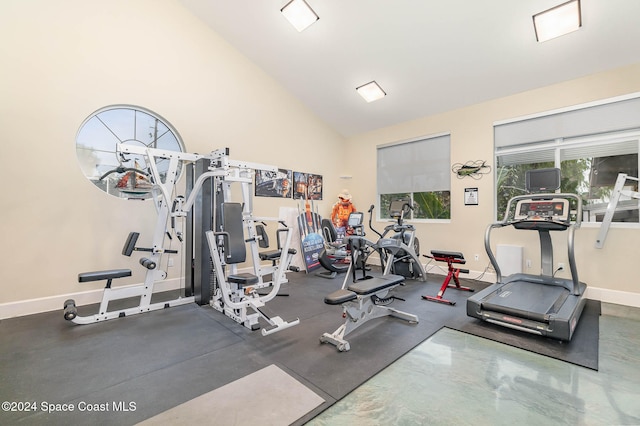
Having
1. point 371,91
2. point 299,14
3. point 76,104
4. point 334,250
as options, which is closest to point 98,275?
point 76,104

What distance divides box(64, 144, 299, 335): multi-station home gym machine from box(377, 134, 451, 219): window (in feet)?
11.0

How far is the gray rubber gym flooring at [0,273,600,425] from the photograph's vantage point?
1.81 meters

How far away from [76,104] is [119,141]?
2.08ft

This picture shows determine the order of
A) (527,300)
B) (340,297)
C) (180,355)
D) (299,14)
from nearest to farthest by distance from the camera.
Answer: (180,355) → (340,297) → (527,300) → (299,14)

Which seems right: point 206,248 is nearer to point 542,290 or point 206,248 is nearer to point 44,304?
point 44,304

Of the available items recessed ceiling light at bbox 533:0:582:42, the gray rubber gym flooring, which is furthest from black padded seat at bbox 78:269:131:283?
recessed ceiling light at bbox 533:0:582:42

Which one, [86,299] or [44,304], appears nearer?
[44,304]

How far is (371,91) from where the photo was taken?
538 cm

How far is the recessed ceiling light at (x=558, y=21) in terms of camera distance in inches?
127

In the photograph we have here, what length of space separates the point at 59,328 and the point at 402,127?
6.57 m

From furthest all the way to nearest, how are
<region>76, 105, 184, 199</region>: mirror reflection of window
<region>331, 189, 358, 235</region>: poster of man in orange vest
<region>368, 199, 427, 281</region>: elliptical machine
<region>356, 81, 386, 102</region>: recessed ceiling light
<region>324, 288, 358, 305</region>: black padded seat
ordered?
<region>331, 189, 358, 235</region>: poster of man in orange vest < <region>356, 81, 386, 102</region>: recessed ceiling light < <region>368, 199, 427, 281</region>: elliptical machine < <region>76, 105, 184, 199</region>: mirror reflection of window < <region>324, 288, 358, 305</region>: black padded seat

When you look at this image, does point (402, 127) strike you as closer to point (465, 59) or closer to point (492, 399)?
point (465, 59)

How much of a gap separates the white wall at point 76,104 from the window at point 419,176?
3.71 m

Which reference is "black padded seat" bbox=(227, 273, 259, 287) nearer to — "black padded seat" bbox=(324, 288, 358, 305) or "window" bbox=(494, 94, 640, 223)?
"black padded seat" bbox=(324, 288, 358, 305)
